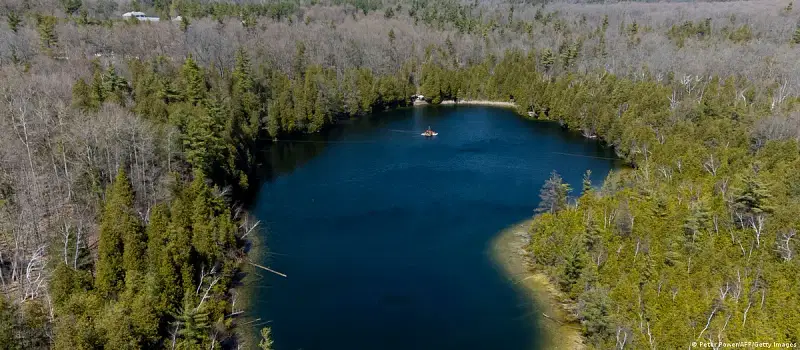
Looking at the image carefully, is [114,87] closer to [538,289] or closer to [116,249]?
[116,249]

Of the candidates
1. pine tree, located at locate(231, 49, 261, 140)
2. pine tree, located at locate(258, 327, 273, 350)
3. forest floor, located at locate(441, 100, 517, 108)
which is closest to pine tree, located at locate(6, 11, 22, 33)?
pine tree, located at locate(231, 49, 261, 140)

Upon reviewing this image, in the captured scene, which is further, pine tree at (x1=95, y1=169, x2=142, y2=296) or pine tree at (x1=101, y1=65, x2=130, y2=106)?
pine tree at (x1=101, y1=65, x2=130, y2=106)

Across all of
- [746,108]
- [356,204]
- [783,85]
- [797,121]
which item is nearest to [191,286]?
[356,204]

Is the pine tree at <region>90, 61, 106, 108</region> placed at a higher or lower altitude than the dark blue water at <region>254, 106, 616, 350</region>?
higher

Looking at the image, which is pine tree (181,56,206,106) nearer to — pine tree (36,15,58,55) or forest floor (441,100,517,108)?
pine tree (36,15,58,55)

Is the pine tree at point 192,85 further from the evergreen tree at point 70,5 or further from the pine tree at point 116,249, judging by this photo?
the evergreen tree at point 70,5

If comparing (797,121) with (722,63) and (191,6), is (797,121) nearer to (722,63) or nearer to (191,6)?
(722,63)

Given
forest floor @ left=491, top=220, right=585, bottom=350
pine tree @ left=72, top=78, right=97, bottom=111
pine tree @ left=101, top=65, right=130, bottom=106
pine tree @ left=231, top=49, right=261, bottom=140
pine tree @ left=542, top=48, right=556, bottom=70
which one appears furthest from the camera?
pine tree @ left=542, top=48, right=556, bottom=70
